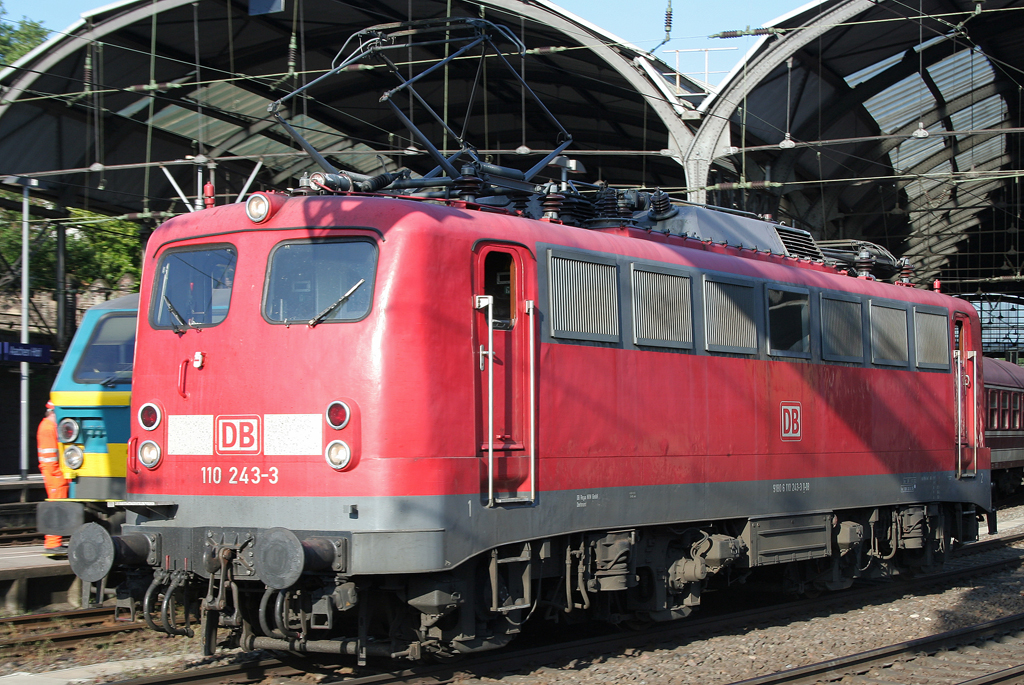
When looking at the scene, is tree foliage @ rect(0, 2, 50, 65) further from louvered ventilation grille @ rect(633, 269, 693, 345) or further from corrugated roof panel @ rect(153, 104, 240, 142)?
louvered ventilation grille @ rect(633, 269, 693, 345)

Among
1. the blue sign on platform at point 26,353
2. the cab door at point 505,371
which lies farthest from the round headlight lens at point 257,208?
the blue sign on platform at point 26,353

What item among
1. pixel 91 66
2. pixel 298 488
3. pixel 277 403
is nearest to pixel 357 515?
pixel 298 488

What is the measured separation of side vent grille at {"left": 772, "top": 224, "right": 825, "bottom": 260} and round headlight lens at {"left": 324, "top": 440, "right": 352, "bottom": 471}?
6.82m

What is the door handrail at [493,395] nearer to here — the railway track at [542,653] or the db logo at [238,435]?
the railway track at [542,653]

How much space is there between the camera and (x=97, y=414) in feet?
36.4

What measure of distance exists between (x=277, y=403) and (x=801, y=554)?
5707mm

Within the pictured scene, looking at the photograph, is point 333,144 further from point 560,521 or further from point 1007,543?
point 560,521

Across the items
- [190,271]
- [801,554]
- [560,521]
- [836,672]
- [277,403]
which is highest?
[190,271]

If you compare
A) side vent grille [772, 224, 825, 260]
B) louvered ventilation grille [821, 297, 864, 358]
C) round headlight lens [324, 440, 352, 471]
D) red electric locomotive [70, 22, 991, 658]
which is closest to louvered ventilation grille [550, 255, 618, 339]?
red electric locomotive [70, 22, 991, 658]

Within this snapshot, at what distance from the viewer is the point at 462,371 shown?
709cm

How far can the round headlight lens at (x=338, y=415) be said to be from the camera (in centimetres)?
673

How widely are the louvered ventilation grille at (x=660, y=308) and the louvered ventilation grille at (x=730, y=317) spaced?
34 centimetres

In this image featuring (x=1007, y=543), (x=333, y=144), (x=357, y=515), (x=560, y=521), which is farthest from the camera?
(x=333, y=144)

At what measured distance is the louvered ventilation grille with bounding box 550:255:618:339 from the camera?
25.6 ft
